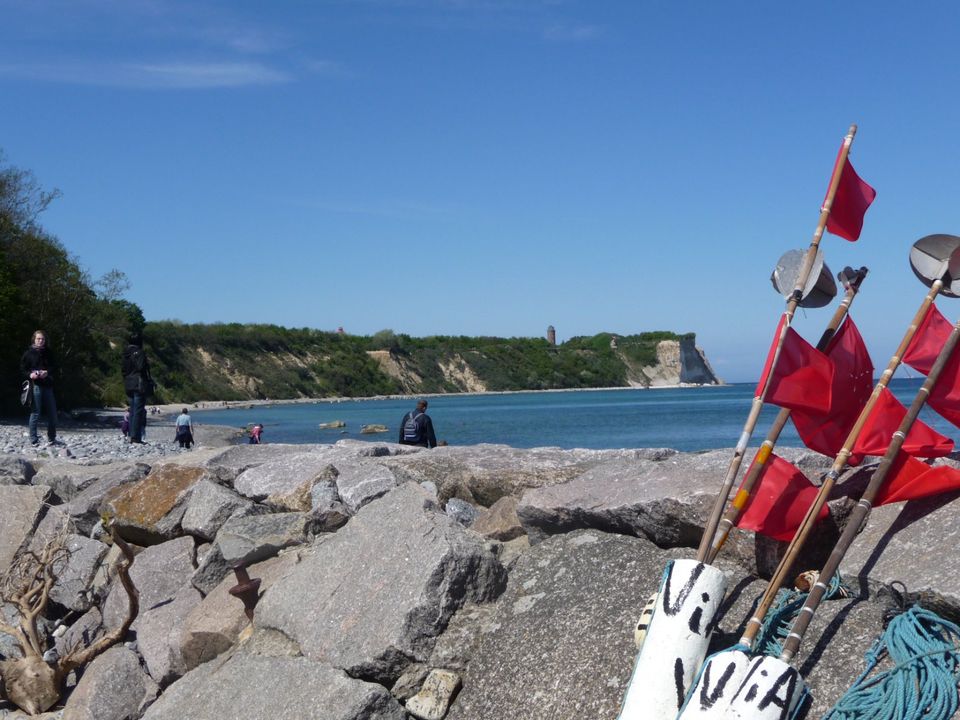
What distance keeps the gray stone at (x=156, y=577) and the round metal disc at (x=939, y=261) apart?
5030 millimetres

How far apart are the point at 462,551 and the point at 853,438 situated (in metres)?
1.84

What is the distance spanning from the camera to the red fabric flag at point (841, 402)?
4348mm

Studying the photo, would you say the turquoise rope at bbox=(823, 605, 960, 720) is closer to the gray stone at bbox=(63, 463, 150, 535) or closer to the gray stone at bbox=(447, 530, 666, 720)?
the gray stone at bbox=(447, 530, 666, 720)

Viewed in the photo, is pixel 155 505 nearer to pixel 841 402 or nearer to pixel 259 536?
pixel 259 536

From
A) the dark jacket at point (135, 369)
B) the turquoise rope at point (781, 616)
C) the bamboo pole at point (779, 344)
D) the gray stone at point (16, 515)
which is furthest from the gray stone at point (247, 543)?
the dark jacket at point (135, 369)

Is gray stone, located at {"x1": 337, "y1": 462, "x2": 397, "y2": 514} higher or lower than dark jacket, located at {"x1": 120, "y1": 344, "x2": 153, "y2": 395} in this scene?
lower

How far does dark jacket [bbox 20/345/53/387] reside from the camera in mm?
13625

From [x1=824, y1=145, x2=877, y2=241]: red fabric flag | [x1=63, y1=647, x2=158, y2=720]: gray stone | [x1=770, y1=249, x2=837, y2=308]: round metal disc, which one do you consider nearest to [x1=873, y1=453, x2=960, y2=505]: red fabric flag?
[x1=770, y1=249, x2=837, y2=308]: round metal disc

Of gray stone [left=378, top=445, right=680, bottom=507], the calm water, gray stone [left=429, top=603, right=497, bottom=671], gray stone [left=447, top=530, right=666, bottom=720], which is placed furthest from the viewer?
the calm water

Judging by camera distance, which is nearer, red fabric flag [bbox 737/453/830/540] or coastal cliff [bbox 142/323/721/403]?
red fabric flag [bbox 737/453/830/540]

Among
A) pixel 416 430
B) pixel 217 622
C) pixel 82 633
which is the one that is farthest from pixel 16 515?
pixel 416 430

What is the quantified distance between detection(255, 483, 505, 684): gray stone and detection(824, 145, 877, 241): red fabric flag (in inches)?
86.9

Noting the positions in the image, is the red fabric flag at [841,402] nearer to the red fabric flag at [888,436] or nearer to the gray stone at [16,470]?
the red fabric flag at [888,436]

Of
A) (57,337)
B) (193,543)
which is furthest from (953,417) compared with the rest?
(57,337)
